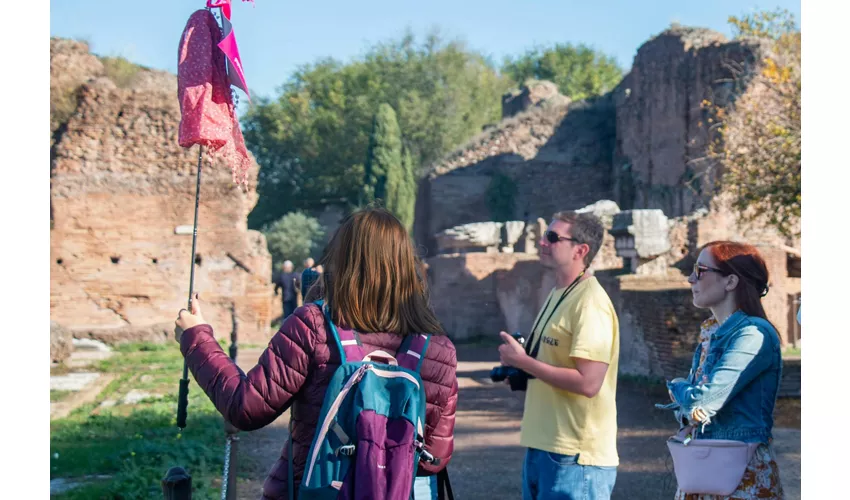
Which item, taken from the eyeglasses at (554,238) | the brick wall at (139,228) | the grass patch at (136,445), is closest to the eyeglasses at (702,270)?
the eyeglasses at (554,238)

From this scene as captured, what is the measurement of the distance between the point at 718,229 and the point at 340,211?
2277 cm

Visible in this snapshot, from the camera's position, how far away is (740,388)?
9.41ft

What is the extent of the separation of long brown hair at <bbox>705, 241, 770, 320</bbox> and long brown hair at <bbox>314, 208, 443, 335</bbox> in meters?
1.18

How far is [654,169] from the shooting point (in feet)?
76.4

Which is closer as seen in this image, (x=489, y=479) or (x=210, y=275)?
Result: (x=489, y=479)

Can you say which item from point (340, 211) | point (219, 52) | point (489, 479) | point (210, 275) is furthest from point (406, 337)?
point (340, 211)

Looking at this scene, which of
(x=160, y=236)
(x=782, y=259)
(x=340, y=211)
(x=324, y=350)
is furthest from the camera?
(x=340, y=211)

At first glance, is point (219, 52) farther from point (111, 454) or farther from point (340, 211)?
point (340, 211)

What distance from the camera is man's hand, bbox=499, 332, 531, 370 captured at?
122 inches

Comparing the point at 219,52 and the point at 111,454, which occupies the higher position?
the point at 219,52

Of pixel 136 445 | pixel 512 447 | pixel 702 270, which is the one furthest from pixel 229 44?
pixel 512 447

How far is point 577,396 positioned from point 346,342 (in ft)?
3.77

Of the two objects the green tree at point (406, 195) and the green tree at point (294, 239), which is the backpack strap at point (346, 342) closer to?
the green tree at point (406, 195)

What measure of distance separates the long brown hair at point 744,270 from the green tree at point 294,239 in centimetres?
2751
